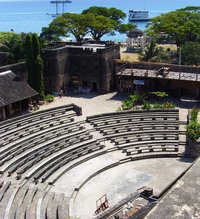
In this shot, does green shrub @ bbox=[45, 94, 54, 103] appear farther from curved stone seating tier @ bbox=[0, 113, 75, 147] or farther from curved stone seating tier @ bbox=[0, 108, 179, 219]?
curved stone seating tier @ bbox=[0, 113, 75, 147]

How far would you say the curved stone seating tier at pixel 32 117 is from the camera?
27609 mm

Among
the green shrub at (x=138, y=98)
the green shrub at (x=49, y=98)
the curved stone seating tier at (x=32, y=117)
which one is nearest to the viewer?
the curved stone seating tier at (x=32, y=117)

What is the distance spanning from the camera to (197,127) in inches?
1032

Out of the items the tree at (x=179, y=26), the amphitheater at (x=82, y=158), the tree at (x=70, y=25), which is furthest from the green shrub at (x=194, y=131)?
the tree at (x=70, y=25)

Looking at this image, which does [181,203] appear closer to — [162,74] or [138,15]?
[162,74]

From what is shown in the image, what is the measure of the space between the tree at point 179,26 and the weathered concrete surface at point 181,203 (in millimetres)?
52940

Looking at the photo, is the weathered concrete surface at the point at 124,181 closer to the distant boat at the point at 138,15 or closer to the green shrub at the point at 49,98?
the green shrub at the point at 49,98

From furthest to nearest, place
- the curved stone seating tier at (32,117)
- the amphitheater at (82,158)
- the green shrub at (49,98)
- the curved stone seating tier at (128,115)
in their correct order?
the green shrub at (49,98), the curved stone seating tier at (128,115), the curved stone seating tier at (32,117), the amphitheater at (82,158)

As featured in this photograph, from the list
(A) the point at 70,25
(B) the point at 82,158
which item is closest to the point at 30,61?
(B) the point at 82,158

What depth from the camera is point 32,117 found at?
96.6 feet

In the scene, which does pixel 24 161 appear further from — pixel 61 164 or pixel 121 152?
pixel 121 152

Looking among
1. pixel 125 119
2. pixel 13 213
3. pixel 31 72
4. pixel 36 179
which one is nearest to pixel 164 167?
pixel 125 119

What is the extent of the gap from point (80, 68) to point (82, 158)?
17.6 metres

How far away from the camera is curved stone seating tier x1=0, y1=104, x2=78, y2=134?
1087 inches
